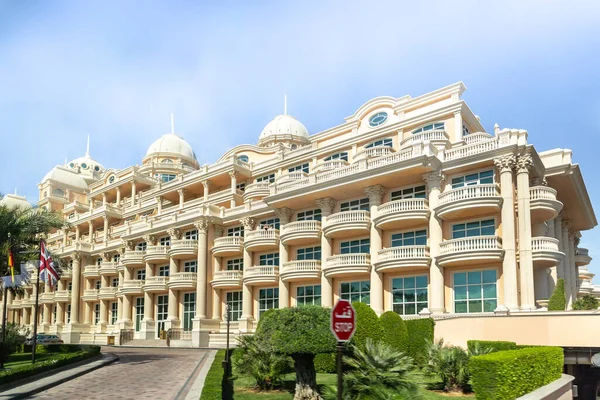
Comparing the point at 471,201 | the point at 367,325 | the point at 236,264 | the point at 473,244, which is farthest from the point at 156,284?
the point at 367,325

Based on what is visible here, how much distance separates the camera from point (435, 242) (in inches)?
1282

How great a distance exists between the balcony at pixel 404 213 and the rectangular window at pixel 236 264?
1633cm

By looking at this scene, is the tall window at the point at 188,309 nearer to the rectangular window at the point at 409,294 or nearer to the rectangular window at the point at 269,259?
the rectangular window at the point at 269,259

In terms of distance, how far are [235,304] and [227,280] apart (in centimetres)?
239

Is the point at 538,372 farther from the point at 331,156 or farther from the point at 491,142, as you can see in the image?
the point at 331,156

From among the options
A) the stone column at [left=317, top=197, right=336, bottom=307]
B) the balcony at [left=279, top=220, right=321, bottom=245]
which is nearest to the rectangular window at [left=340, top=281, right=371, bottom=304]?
the stone column at [left=317, top=197, right=336, bottom=307]

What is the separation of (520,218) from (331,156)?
18.0 m

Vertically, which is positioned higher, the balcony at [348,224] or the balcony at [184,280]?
the balcony at [348,224]

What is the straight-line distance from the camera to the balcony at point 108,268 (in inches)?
2329

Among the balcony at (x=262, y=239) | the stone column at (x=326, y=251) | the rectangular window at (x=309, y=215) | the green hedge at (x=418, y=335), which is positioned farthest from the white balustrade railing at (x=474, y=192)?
the balcony at (x=262, y=239)

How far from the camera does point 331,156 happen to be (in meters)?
45.1

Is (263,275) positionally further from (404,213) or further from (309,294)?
(404,213)

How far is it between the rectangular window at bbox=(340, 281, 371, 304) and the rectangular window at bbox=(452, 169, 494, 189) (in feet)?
28.7

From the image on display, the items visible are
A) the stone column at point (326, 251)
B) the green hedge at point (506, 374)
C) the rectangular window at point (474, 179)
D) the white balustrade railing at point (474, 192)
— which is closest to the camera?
the green hedge at point (506, 374)
